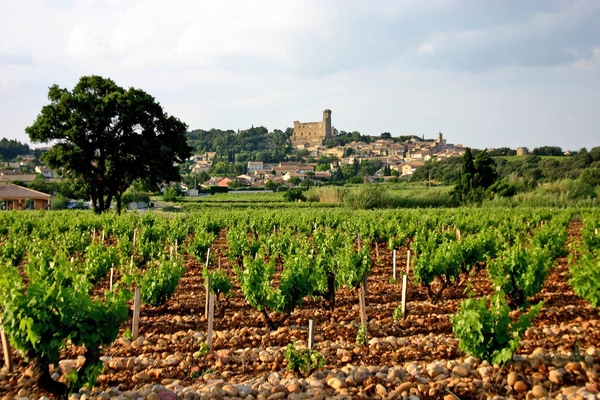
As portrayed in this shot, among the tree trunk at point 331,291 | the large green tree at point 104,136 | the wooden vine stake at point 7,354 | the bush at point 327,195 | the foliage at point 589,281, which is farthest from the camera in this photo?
the bush at point 327,195

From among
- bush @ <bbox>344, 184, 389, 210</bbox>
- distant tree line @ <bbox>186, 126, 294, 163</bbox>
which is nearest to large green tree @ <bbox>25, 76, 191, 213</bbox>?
bush @ <bbox>344, 184, 389, 210</bbox>

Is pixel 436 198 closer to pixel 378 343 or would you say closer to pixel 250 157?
pixel 378 343

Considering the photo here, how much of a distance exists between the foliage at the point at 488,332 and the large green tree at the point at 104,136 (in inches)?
1009

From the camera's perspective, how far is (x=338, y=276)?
9.09 meters

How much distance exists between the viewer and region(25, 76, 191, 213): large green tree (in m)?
28.0

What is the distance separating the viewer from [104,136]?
28609mm

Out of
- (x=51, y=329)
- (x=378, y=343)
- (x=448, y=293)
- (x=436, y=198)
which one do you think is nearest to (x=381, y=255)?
(x=448, y=293)

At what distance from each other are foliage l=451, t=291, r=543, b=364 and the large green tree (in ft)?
84.1

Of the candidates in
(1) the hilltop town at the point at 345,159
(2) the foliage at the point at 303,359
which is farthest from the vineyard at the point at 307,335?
(1) the hilltop town at the point at 345,159

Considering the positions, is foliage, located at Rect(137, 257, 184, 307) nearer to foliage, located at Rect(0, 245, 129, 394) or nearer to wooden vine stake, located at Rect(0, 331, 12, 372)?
wooden vine stake, located at Rect(0, 331, 12, 372)

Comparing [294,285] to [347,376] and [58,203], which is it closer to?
[347,376]

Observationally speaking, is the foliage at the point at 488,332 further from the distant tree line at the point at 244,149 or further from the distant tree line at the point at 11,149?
the distant tree line at the point at 11,149

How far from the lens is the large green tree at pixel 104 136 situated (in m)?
28.0

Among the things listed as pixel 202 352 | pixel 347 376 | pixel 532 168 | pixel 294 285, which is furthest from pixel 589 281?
pixel 532 168
